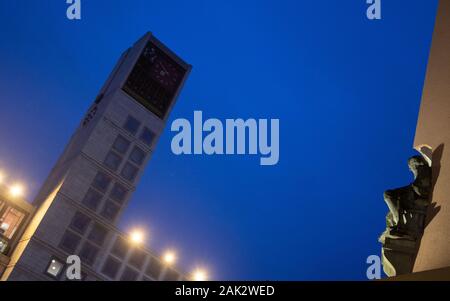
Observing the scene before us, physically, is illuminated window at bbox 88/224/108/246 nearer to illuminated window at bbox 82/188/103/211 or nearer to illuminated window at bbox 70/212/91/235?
illuminated window at bbox 70/212/91/235

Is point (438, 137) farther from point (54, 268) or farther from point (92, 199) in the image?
point (92, 199)

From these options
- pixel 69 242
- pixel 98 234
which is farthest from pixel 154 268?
pixel 69 242

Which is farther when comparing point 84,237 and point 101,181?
point 101,181

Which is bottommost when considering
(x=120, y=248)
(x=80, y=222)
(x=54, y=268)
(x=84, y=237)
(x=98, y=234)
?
(x=54, y=268)

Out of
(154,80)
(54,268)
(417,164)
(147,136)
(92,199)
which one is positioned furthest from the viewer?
(154,80)

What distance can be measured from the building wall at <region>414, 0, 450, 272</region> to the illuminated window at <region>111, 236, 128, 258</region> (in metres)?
48.6

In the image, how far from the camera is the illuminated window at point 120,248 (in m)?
50.2

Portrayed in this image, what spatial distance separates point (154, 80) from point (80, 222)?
79.7 ft

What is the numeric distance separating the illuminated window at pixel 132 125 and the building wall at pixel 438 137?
52773 millimetres

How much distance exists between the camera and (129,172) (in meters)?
55.3

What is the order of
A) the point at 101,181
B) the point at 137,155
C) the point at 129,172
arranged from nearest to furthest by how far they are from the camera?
1. the point at 101,181
2. the point at 129,172
3. the point at 137,155

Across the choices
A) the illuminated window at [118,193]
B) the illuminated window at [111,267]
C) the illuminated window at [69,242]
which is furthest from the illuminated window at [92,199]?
the illuminated window at [111,267]

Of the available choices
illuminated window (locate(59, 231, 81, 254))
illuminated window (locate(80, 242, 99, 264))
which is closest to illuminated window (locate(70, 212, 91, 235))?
illuminated window (locate(59, 231, 81, 254))
